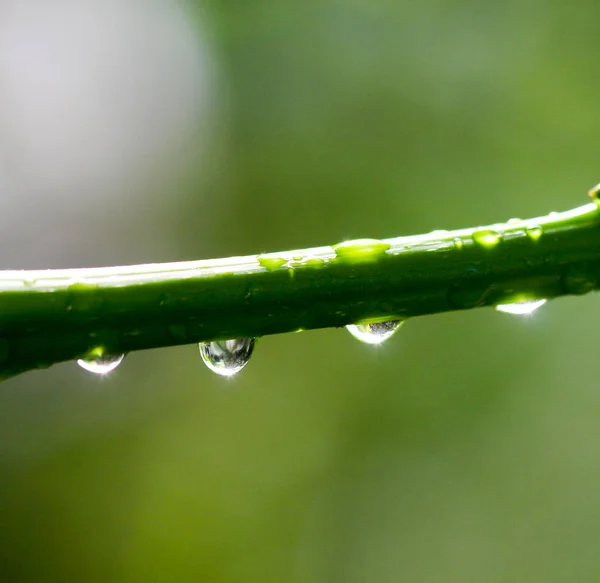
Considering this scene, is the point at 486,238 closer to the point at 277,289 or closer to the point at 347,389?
the point at 277,289

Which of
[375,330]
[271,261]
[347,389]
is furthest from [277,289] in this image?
[347,389]

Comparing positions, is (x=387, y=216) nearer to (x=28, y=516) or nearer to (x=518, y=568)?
(x=518, y=568)

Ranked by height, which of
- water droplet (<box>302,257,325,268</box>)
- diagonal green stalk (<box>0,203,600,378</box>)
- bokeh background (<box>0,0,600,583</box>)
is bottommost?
diagonal green stalk (<box>0,203,600,378</box>)

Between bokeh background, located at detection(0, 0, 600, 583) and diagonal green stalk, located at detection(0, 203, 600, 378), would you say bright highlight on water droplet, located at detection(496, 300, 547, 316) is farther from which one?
bokeh background, located at detection(0, 0, 600, 583)

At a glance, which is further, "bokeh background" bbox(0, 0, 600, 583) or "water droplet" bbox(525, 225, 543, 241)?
"bokeh background" bbox(0, 0, 600, 583)

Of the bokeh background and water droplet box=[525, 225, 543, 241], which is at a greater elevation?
the bokeh background

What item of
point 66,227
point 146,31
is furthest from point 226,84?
point 66,227

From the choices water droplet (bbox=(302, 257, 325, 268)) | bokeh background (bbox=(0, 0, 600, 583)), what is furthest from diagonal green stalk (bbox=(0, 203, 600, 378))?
bokeh background (bbox=(0, 0, 600, 583))
